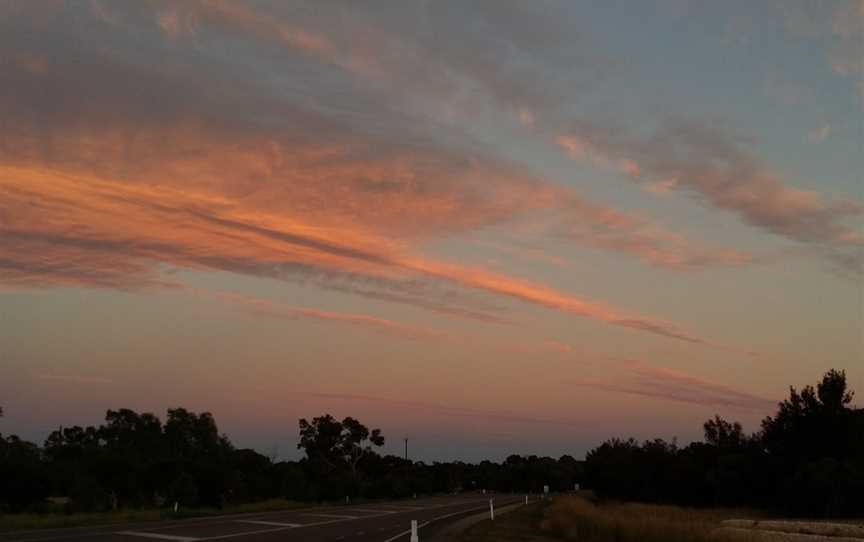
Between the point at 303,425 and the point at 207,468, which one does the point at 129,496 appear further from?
the point at 303,425

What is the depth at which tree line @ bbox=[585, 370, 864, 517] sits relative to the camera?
73500 millimetres

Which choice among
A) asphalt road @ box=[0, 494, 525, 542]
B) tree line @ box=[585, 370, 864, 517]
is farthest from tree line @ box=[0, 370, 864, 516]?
asphalt road @ box=[0, 494, 525, 542]

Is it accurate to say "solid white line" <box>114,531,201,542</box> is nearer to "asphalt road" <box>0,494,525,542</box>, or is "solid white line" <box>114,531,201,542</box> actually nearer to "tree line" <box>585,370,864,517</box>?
"asphalt road" <box>0,494,525,542</box>

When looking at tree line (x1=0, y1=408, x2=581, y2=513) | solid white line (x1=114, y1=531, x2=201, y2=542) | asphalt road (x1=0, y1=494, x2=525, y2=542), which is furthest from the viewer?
tree line (x1=0, y1=408, x2=581, y2=513)

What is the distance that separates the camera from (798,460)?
266ft

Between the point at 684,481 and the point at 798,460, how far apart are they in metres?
12.2

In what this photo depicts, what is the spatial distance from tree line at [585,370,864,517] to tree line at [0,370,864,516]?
0.11m

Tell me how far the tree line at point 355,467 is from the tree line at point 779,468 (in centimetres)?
11

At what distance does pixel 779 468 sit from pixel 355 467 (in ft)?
215

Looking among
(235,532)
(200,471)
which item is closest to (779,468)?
(200,471)

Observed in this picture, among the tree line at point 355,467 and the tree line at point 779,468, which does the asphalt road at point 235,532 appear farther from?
the tree line at point 779,468

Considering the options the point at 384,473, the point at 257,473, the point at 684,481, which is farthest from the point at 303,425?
the point at 684,481

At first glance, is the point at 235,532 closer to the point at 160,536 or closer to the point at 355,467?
the point at 160,536

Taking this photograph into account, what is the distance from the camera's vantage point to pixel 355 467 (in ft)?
424
